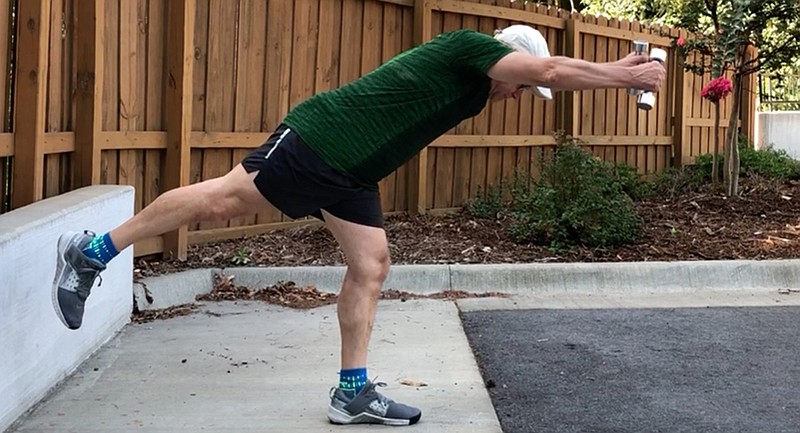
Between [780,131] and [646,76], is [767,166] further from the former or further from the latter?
[646,76]

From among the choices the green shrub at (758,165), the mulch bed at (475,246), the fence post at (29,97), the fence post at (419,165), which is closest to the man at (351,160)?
the fence post at (29,97)

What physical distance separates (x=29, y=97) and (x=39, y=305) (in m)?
1.13

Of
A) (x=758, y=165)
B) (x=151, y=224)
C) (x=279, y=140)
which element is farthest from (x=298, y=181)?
(x=758, y=165)

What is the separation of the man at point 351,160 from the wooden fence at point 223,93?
115 centimetres

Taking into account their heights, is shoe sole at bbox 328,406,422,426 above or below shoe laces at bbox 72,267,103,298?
below

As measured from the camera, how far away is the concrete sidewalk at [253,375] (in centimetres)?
366

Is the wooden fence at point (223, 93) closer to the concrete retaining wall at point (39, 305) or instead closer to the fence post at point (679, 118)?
the concrete retaining wall at point (39, 305)

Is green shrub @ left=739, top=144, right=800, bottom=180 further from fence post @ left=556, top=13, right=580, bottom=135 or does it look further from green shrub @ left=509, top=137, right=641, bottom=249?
green shrub @ left=509, top=137, right=641, bottom=249

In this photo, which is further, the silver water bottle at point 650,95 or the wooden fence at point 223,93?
the wooden fence at point 223,93

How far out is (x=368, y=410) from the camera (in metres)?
3.61

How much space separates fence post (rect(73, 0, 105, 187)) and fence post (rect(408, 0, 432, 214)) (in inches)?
144

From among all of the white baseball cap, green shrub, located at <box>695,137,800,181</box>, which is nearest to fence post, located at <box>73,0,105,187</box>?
the white baseball cap

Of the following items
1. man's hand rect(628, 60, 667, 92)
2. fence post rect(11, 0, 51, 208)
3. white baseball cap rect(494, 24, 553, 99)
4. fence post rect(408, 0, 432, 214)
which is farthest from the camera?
fence post rect(408, 0, 432, 214)

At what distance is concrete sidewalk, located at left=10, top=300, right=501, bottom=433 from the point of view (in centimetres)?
366
